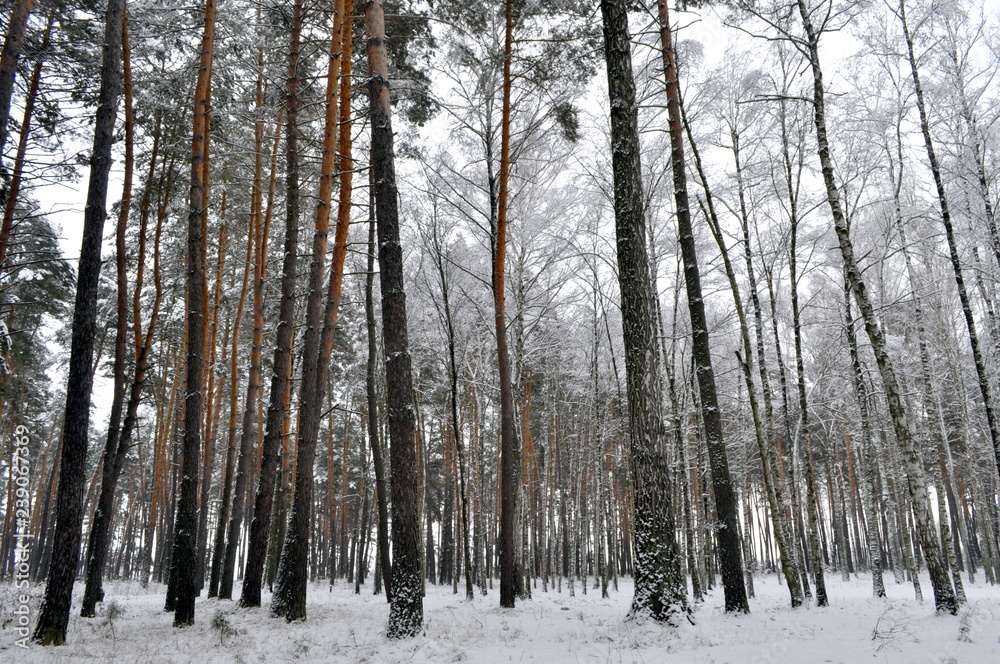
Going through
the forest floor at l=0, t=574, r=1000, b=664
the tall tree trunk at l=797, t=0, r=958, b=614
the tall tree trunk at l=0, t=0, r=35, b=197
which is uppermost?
the tall tree trunk at l=0, t=0, r=35, b=197

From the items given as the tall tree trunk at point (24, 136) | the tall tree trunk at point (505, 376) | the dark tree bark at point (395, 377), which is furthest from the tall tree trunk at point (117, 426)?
the tall tree trunk at point (505, 376)

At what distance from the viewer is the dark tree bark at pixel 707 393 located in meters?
7.39

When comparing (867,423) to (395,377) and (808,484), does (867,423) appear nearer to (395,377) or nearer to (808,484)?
(808,484)

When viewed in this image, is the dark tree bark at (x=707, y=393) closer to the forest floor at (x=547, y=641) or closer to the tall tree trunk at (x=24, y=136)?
the forest floor at (x=547, y=641)

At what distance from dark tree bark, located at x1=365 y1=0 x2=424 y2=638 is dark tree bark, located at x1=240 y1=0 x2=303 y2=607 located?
268 cm

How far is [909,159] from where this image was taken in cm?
1270

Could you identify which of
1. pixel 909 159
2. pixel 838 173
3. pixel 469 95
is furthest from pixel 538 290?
pixel 909 159

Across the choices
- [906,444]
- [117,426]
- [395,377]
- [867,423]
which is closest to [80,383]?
[395,377]

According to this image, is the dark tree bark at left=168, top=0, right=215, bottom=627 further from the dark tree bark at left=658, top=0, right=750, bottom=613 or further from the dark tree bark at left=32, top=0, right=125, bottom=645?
the dark tree bark at left=658, top=0, right=750, bottom=613

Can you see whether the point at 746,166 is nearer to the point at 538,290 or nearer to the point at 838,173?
the point at 838,173

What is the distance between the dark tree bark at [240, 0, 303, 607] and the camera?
8539 millimetres

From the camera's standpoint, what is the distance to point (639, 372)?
6.37 metres

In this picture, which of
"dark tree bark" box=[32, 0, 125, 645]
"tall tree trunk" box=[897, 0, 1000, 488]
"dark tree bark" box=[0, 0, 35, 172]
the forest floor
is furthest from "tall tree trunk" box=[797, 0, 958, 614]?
"dark tree bark" box=[0, 0, 35, 172]

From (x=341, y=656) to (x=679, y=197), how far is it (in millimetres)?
7725
